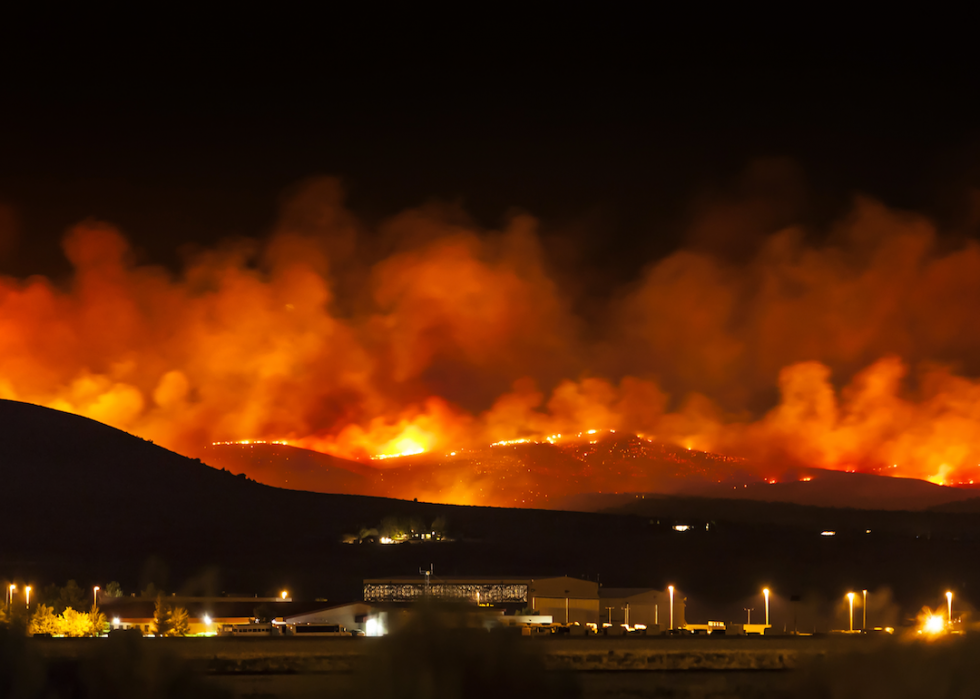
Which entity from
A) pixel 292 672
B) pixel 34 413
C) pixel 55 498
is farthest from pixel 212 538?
pixel 292 672

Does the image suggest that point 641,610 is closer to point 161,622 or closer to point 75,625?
point 161,622

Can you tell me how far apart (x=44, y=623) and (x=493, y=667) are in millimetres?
38706

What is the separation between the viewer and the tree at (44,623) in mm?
70188

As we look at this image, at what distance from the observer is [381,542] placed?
421 ft

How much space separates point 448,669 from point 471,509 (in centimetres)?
10618

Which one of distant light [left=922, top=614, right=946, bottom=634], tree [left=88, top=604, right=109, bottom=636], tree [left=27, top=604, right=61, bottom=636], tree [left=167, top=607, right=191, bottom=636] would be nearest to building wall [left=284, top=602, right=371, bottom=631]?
tree [left=167, top=607, right=191, bottom=636]

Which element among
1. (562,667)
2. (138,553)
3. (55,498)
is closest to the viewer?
(562,667)

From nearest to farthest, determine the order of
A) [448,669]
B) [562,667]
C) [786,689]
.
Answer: [448,669] → [786,689] → [562,667]

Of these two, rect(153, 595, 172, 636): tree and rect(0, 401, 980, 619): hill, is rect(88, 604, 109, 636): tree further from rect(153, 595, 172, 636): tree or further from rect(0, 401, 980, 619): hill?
rect(0, 401, 980, 619): hill

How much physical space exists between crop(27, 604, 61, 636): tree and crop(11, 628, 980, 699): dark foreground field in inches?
630

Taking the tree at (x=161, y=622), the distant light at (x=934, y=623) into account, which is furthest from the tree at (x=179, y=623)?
the distant light at (x=934, y=623)

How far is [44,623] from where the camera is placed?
7069 cm

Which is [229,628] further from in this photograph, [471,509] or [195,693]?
[471,509]

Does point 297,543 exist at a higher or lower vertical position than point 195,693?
higher
